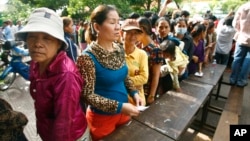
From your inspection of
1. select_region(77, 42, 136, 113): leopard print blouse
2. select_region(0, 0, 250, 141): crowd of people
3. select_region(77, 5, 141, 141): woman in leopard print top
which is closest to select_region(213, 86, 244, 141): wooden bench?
select_region(0, 0, 250, 141): crowd of people

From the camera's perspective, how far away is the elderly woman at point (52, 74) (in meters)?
0.99

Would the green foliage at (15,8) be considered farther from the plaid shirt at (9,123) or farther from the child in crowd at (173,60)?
the plaid shirt at (9,123)

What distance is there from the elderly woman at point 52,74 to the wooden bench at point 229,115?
1.80m

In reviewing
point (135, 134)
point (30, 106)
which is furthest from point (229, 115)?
point (30, 106)

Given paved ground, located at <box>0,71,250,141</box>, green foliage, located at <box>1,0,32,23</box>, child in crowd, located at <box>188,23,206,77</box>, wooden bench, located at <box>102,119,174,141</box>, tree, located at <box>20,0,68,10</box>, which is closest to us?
wooden bench, located at <box>102,119,174,141</box>

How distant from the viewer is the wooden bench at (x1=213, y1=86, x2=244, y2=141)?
2.18 meters

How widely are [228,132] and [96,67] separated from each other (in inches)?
72.1

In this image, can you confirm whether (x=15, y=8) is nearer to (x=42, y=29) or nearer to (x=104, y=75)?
(x=104, y=75)

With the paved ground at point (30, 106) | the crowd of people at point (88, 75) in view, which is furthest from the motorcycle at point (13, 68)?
the crowd of people at point (88, 75)

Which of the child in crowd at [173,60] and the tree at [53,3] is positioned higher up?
the tree at [53,3]

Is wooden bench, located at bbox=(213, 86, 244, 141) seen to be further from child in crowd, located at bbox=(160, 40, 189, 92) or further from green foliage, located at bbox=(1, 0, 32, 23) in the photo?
green foliage, located at bbox=(1, 0, 32, 23)

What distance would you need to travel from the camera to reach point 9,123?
38.8 inches

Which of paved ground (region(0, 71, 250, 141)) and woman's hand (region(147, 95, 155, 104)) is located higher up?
woman's hand (region(147, 95, 155, 104))

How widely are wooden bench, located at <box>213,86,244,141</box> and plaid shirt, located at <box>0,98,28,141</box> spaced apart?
6.46 ft
